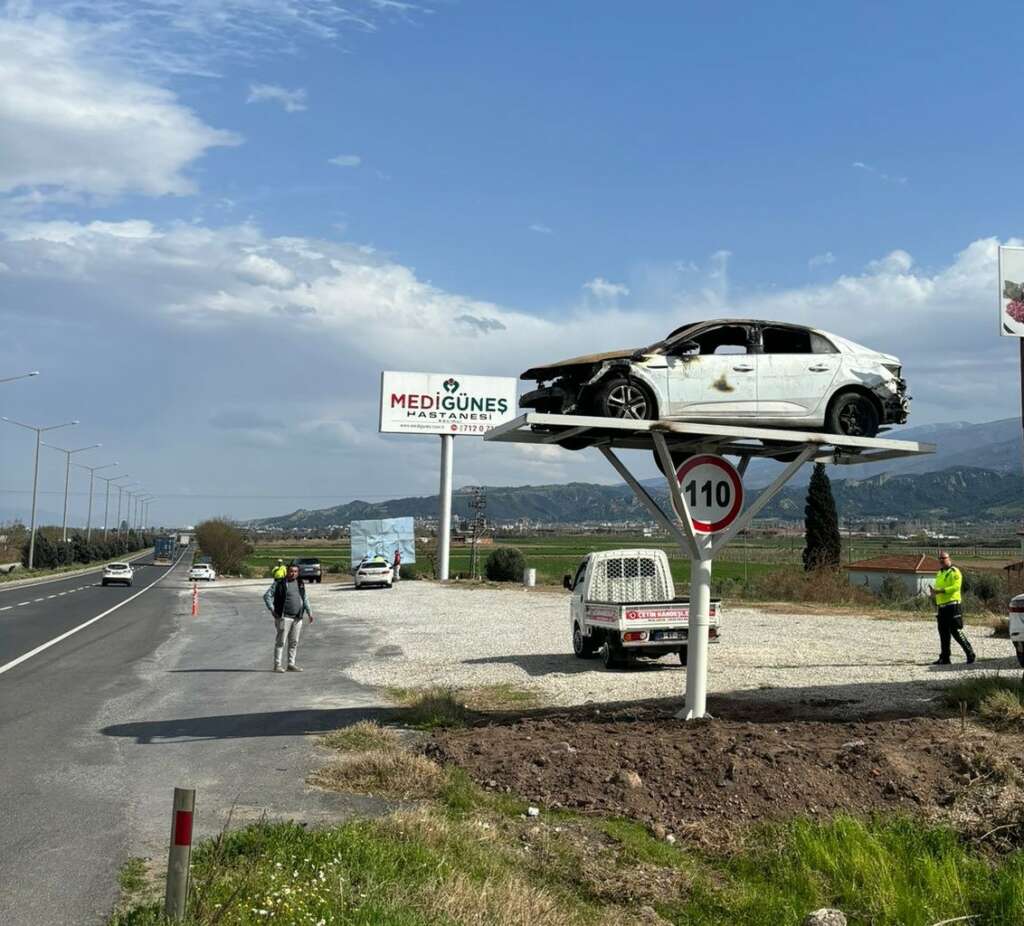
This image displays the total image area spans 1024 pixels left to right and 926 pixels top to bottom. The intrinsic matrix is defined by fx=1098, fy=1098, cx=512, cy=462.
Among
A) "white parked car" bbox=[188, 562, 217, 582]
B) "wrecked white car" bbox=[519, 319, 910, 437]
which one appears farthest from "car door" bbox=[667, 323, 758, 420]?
"white parked car" bbox=[188, 562, 217, 582]

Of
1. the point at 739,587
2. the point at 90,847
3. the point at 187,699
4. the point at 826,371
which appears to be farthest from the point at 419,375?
the point at 90,847

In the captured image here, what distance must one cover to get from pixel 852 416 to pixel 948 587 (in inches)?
295

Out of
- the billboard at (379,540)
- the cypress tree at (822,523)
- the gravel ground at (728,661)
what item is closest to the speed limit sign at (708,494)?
the gravel ground at (728,661)

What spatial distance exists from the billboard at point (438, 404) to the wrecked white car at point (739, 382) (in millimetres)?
44737

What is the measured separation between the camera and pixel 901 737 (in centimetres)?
1001

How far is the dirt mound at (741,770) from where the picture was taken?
8.34 m

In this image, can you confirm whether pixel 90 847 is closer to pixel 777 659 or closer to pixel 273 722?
pixel 273 722

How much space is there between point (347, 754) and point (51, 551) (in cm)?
9471

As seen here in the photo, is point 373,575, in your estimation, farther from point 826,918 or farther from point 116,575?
point 826,918

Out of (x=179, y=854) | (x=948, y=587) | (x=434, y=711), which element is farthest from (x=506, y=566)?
(x=179, y=854)

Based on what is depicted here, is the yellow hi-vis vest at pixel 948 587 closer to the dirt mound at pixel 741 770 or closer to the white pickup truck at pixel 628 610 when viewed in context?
the white pickup truck at pixel 628 610

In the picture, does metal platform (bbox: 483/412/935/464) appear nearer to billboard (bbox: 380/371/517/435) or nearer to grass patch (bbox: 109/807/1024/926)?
grass patch (bbox: 109/807/1024/926)

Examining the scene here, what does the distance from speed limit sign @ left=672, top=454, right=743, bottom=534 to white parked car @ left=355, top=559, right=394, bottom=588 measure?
40942 millimetres

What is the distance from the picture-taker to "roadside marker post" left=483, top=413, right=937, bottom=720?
11109mm
